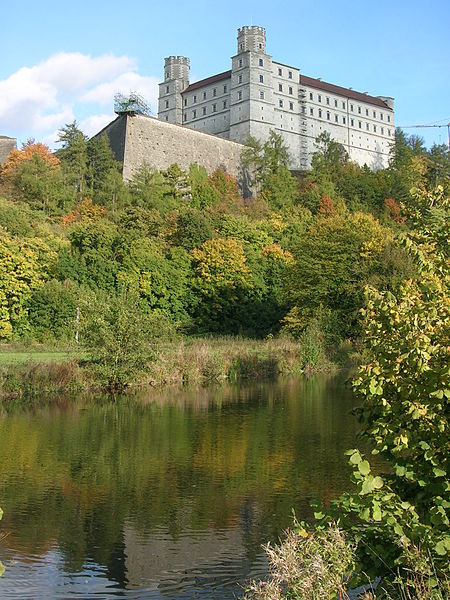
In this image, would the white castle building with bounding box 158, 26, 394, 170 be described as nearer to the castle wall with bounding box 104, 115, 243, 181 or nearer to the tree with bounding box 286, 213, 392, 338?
the castle wall with bounding box 104, 115, 243, 181

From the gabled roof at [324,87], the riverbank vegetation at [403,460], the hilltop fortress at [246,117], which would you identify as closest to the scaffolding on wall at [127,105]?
the hilltop fortress at [246,117]

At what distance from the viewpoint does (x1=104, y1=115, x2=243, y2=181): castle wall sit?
176 ft

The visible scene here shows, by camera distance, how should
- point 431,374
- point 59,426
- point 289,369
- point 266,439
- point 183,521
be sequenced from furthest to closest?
point 289,369 < point 59,426 < point 266,439 < point 183,521 < point 431,374

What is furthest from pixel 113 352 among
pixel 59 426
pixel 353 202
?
pixel 353 202

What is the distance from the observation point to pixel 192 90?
8044 centimetres

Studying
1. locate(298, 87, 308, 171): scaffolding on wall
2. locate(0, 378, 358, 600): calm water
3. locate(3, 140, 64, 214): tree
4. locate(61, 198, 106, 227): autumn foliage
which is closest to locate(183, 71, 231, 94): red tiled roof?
locate(298, 87, 308, 171): scaffolding on wall

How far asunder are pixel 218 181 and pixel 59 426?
4111 centimetres

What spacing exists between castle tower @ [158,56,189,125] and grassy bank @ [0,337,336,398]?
56.5m

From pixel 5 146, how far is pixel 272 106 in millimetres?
28135

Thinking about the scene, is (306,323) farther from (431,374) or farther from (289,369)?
(431,374)

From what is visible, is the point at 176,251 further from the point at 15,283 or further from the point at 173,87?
the point at 173,87

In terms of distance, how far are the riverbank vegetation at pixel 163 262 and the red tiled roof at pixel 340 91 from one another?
2809 cm

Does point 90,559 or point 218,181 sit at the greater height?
point 218,181

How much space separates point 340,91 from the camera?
8388cm
